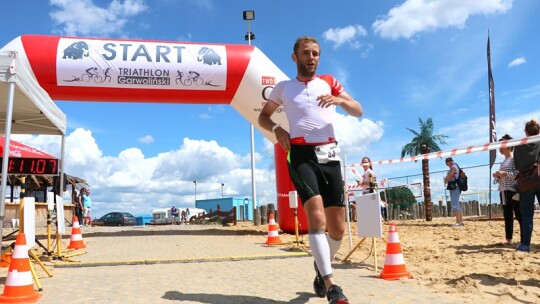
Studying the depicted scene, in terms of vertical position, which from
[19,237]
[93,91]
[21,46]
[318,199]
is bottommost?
[19,237]

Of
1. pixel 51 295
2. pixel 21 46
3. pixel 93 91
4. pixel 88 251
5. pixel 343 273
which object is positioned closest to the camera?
pixel 51 295

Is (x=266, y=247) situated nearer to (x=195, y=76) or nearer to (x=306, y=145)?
(x=195, y=76)

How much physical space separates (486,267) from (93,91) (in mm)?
8888

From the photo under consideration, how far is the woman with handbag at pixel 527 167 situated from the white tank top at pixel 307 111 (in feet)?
12.8

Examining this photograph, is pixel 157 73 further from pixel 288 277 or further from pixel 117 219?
pixel 117 219

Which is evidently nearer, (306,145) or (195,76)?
(306,145)

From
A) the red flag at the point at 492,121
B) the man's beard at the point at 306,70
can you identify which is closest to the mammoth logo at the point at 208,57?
the man's beard at the point at 306,70

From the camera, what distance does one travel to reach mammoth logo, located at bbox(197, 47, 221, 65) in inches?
415

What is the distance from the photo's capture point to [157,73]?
10.4 m

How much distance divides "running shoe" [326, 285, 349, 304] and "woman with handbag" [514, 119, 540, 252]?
14.2 ft

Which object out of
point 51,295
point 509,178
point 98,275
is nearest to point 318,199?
point 51,295

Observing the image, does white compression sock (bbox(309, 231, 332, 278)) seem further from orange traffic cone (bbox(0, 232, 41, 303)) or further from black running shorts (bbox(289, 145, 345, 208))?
orange traffic cone (bbox(0, 232, 41, 303))

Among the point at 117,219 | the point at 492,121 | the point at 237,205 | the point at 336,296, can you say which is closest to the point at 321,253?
the point at 336,296

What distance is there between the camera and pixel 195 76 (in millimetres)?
10562
